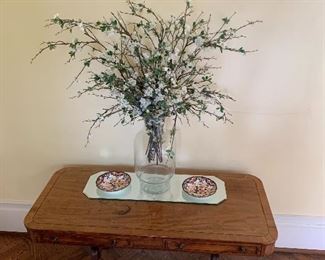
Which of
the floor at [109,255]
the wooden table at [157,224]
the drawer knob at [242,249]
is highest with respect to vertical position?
the wooden table at [157,224]

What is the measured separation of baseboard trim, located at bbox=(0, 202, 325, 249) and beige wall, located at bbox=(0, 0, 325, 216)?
0.18ft

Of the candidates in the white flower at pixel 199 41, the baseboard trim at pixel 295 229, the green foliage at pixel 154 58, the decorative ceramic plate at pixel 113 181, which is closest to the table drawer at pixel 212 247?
the decorative ceramic plate at pixel 113 181

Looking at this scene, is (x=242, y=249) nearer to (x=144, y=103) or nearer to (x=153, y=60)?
(x=144, y=103)

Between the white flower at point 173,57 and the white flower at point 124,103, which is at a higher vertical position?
the white flower at point 173,57

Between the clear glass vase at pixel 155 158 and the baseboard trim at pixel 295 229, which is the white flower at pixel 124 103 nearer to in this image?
the clear glass vase at pixel 155 158

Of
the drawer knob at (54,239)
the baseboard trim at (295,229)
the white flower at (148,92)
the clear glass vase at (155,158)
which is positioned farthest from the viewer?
the baseboard trim at (295,229)

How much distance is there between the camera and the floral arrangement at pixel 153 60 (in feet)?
4.80

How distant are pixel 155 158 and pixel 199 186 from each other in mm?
242

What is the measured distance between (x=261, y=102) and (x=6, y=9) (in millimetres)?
1274

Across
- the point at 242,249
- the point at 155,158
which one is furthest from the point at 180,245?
the point at 155,158

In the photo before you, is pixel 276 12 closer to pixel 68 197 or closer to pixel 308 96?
pixel 308 96

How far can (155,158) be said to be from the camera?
1698 millimetres

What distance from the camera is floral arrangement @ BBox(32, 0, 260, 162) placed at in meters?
1.46

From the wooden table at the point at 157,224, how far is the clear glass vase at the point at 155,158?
12 centimetres
